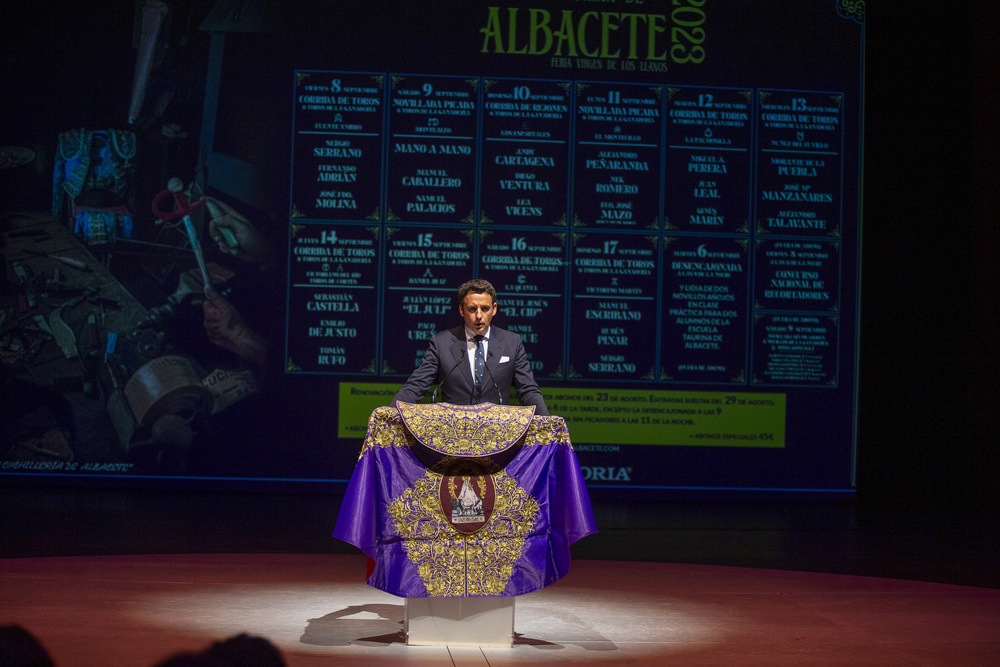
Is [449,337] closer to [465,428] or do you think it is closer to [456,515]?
[465,428]

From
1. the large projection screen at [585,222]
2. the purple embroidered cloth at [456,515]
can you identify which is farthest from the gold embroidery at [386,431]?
the large projection screen at [585,222]

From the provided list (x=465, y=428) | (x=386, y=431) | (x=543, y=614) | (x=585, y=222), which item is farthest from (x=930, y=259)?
(x=386, y=431)

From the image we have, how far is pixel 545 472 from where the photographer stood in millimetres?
3857

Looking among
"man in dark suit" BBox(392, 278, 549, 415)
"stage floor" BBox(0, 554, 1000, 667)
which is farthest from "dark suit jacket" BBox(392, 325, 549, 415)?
"stage floor" BBox(0, 554, 1000, 667)

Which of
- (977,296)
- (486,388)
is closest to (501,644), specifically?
(486,388)

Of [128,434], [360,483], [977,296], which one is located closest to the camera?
[360,483]

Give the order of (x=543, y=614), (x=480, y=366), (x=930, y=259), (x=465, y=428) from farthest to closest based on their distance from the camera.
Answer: (x=930, y=259) → (x=543, y=614) → (x=480, y=366) → (x=465, y=428)

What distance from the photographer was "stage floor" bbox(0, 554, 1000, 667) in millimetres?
3734

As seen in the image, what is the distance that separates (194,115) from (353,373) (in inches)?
88.4

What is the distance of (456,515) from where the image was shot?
12.5 feet

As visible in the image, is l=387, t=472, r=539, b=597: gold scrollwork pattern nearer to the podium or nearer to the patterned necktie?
the podium

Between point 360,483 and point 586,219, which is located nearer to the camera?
point 360,483

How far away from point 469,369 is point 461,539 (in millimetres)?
739

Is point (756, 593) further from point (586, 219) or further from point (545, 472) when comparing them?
point (586, 219)
